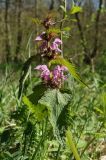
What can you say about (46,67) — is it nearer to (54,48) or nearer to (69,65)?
(54,48)

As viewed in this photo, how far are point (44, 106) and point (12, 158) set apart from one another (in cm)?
28

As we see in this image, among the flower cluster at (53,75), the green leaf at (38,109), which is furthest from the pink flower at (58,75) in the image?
the green leaf at (38,109)

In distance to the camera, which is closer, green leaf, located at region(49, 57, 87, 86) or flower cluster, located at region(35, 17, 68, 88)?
green leaf, located at region(49, 57, 87, 86)

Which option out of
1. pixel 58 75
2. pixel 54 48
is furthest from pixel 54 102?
pixel 54 48

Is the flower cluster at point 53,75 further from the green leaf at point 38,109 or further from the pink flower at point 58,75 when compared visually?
the green leaf at point 38,109

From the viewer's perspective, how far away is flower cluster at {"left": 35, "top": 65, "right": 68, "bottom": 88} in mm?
1992

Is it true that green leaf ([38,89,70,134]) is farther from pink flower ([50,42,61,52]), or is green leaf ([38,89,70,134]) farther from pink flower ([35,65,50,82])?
pink flower ([50,42,61,52])

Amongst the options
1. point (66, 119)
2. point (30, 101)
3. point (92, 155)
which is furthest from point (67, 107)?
point (92, 155)

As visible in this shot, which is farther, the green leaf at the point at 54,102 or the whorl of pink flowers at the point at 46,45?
the whorl of pink flowers at the point at 46,45

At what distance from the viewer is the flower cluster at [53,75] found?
6.54ft

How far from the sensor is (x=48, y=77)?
201 cm

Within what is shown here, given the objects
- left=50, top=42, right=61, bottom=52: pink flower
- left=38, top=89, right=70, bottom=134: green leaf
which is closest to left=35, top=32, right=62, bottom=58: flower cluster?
left=50, top=42, right=61, bottom=52: pink flower

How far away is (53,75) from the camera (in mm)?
2002

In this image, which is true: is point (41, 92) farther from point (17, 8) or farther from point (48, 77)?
point (17, 8)
